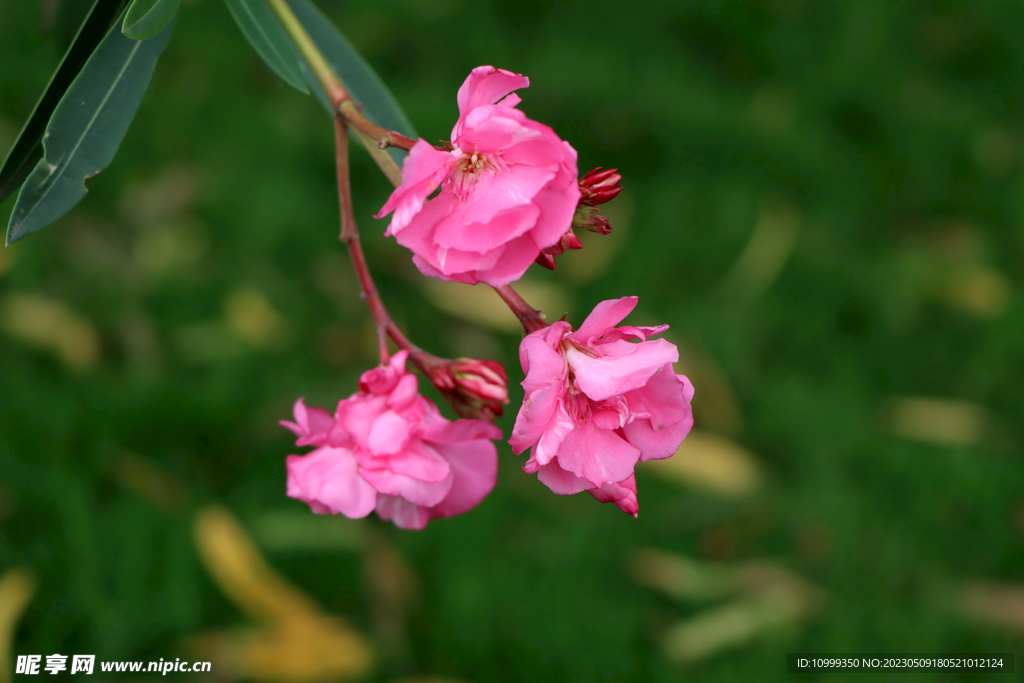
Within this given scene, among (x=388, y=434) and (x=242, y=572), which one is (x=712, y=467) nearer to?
(x=242, y=572)

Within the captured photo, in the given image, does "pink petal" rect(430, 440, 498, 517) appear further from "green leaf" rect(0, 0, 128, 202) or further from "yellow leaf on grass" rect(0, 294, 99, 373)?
Result: "yellow leaf on grass" rect(0, 294, 99, 373)

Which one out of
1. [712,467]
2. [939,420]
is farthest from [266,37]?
[939,420]

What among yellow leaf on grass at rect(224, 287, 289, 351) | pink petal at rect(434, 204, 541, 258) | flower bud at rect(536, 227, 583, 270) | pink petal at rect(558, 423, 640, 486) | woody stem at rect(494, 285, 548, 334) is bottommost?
yellow leaf on grass at rect(224, 287, 289, 351)

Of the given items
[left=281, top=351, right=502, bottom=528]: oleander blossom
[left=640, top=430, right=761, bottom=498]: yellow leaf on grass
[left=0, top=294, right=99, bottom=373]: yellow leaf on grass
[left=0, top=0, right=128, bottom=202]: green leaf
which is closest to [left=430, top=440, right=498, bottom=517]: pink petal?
[left=281, top=351, right=502, bottom=528]: oleander blossom

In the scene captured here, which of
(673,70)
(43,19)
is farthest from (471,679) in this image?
(673,70)

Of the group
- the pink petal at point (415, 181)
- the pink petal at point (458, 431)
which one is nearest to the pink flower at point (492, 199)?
the pink petal at point (415, 181)
